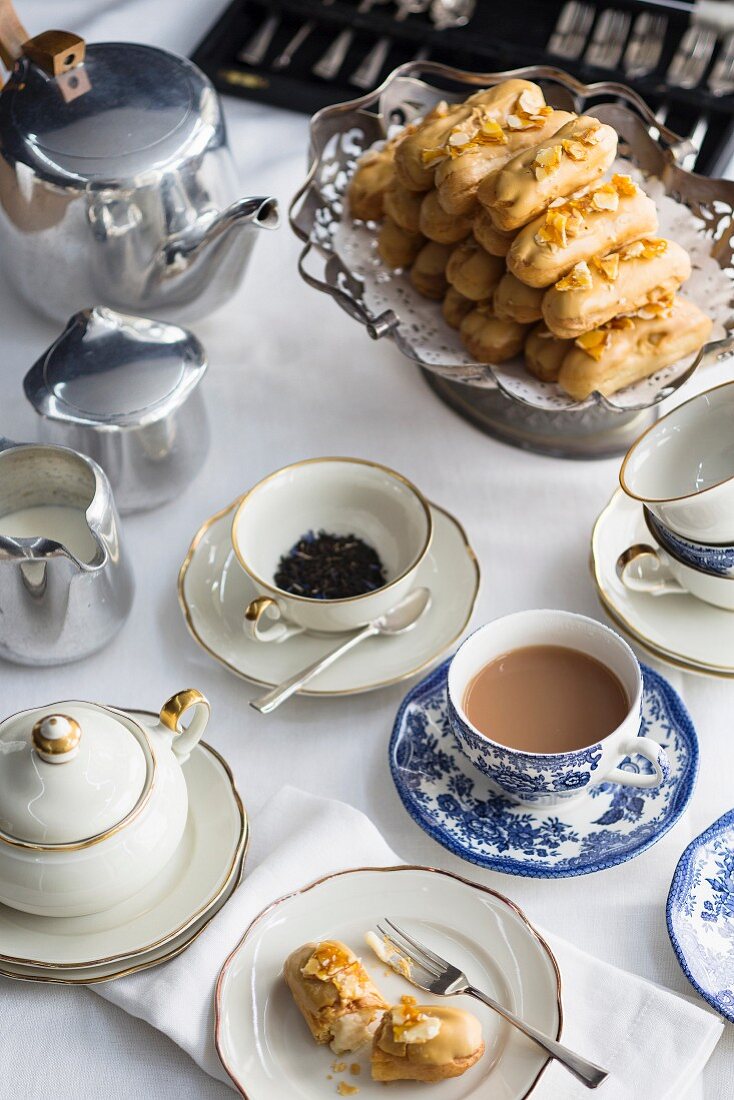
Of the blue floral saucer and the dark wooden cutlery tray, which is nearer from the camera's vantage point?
the blue floral saucer

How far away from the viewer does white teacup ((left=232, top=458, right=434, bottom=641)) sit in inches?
36.5

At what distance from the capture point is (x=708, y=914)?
30.1 inches

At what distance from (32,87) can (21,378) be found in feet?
0.97

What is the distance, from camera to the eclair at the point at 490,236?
1.00 metres

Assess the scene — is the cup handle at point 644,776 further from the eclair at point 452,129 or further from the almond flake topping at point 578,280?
the eclair at point 452,129

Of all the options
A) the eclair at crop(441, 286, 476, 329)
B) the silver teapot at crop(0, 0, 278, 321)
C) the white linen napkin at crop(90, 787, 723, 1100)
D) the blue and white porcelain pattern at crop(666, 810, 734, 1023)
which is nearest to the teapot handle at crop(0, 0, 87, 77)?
the silver teapot at crop(0, 0, 278, 321)

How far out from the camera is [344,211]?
3.96ft

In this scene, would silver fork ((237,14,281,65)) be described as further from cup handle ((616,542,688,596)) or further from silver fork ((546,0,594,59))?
cup handle ((616,542,688,596))

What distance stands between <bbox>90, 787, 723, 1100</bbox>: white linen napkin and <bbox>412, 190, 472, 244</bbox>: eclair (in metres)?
0.55

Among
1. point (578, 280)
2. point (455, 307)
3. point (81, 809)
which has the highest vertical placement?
point (578, 280)

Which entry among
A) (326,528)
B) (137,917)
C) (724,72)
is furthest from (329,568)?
(724,72)

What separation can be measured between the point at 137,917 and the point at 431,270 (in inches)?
26.0

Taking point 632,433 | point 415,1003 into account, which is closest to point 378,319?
point 632,433

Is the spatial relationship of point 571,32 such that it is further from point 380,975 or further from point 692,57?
point 380,975
